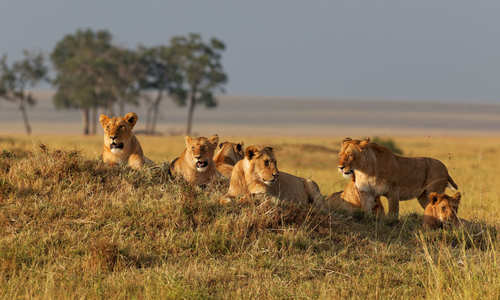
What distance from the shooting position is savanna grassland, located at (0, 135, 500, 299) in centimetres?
632

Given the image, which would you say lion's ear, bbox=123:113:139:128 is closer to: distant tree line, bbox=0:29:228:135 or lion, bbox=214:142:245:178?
lion, bbox=214:142:245:178

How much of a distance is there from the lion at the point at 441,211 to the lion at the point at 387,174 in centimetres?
70

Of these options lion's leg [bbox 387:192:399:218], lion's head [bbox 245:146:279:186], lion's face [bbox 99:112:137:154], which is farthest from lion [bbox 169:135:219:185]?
lion's leg [bbox 387:192:399:218]

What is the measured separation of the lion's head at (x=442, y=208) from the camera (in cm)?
884

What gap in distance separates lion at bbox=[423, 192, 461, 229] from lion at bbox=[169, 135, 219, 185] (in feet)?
9.77

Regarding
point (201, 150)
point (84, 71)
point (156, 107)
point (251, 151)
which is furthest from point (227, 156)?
point (84, 71)

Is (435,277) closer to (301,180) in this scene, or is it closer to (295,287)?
(295,287)

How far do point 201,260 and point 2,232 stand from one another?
2400 mm

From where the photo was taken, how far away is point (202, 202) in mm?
8094

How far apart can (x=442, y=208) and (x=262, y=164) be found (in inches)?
108

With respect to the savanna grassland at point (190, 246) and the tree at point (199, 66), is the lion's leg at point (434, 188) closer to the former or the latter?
the savanna grassland at point (190, 246)

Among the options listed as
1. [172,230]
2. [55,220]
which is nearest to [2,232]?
[55,220]

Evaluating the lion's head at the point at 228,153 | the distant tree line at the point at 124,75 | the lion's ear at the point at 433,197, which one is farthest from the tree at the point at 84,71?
the lion's ear at the point at 433,197

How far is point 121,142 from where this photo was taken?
915 centimetres
